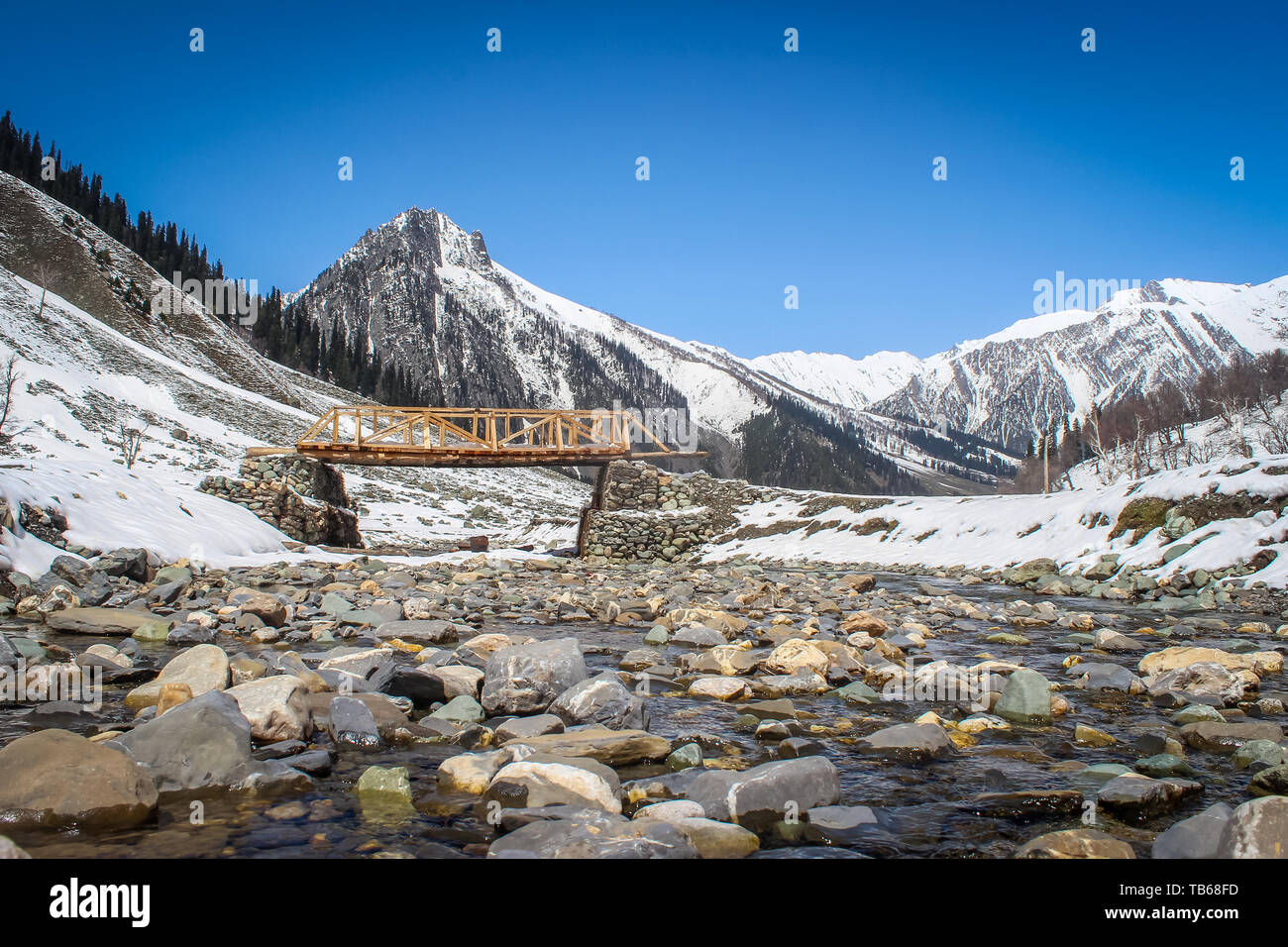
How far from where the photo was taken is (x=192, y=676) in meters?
5.63

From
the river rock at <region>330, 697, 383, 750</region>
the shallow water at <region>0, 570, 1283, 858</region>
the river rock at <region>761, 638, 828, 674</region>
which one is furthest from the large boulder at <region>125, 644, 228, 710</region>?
the river rock at <region>761, 638, 828, 674</region>

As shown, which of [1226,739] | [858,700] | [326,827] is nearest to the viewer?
[326,827]

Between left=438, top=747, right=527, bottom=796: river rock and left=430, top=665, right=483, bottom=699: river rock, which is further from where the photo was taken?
left=430, top=665, right=483, bottom=699: river rock

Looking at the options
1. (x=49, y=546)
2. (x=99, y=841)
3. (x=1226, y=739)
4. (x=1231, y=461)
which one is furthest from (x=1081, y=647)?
(x=49, y=546)

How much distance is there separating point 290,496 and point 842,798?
2336 cm

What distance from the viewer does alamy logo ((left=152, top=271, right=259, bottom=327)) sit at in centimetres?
7281

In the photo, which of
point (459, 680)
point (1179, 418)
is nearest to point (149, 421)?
point (459, 680)

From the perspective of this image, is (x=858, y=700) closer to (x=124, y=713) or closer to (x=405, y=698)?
(x=405, y=698)

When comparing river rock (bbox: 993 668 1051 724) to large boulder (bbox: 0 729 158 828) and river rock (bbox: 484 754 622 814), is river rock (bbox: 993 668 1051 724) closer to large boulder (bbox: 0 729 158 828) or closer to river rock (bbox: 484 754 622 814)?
river rock (bbox: 484 754 622 814)

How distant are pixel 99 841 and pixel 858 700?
5632 mm

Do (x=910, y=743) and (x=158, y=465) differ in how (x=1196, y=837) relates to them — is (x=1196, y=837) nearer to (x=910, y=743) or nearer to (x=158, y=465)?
(x=910, y=743)

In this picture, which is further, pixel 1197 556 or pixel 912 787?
pixel 1197 556

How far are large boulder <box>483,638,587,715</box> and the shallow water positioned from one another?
889 millimetres
